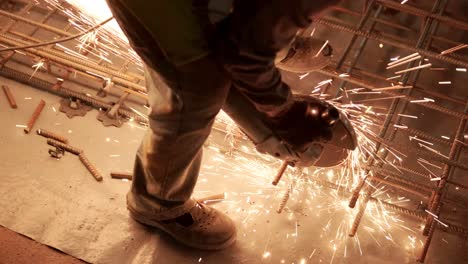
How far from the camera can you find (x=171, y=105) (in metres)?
1.42

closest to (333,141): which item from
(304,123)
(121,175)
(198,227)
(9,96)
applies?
(304,123)

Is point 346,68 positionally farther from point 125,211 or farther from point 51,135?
→ point 51,135

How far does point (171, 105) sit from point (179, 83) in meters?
0.10

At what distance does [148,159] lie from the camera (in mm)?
1653

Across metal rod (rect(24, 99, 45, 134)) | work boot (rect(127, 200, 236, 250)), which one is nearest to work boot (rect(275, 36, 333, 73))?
work boot (rect(127, 200, 236, 250))

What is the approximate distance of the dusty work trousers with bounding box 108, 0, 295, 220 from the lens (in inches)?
47.9

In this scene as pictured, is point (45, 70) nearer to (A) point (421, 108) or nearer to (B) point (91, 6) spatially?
(B) point (91, 6)

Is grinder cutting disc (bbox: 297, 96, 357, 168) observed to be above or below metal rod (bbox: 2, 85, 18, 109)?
above

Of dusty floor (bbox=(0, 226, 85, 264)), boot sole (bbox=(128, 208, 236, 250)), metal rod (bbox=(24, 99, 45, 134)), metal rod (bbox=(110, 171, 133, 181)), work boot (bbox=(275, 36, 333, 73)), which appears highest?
work boot (bbox=(275, 36, 333, 73))

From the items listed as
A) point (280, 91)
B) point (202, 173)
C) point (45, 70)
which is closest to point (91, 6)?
point (45, 70)

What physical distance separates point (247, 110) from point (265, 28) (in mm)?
490

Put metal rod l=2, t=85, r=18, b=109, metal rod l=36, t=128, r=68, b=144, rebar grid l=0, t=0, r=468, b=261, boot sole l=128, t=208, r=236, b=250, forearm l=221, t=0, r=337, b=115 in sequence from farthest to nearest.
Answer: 1. metal rod l=2, t=85, r=18, b=109
2. metal rod l=36, t=128, r=68, b=144
3. rebar grid l=0, t=0, r=468, b=261
4. boot sole l=128, t=208, r=236, b=250
5. forearm l=221, t=0, r=337, b=115

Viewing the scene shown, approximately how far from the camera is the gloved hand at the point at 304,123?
1.64m

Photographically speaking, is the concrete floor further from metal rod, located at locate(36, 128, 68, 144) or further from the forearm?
the forearm
